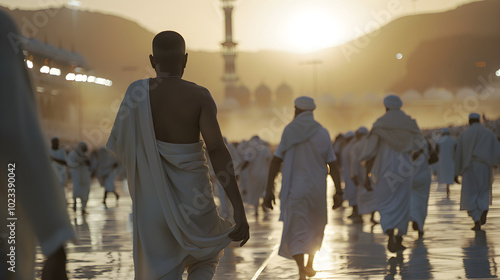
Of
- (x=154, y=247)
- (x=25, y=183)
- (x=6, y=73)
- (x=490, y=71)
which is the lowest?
(x=154, y=247)

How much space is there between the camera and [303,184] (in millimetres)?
8805

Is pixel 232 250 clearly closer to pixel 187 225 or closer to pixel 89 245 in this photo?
pixel 89 245

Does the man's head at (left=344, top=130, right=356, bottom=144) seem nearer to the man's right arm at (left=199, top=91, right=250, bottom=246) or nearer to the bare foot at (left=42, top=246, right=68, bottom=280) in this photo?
the man's right arm at (left=199, top=91, right=250, bottom=246)

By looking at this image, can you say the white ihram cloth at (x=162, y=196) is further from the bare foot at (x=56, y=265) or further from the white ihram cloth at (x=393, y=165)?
the white ihram cloth at (x=393, y=165)

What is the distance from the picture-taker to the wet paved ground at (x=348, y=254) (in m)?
8.73

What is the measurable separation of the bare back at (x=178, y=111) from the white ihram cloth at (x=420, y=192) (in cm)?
793

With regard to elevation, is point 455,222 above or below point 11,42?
below

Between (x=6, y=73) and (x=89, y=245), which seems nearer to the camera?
(x=6, y=73)

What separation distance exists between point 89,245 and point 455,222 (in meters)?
6.17

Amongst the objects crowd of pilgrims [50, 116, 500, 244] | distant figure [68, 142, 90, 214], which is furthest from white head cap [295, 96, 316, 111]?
distant figure [68, 142, 90, 214]

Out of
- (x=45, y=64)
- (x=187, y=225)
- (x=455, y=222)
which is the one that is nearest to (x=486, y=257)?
(x=455, y=222)

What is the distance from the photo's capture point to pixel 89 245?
39.9 feet

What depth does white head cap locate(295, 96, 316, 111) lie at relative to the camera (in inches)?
363

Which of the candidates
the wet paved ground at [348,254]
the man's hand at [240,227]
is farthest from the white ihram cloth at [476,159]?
the man's hand at [240,227]
